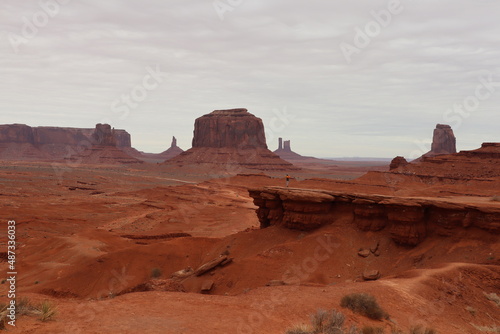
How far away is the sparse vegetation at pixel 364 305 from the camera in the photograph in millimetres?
9188

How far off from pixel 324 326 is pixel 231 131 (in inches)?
5130

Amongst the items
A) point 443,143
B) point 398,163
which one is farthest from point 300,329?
point 443,143

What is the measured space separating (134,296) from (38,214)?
29832 millimetres

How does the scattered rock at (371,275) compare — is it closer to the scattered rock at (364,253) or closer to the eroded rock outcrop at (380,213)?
the scattered rock at (364,253)

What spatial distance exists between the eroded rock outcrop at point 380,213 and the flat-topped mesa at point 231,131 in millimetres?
116597

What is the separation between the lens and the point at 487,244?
13.6m

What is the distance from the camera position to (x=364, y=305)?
932 cm

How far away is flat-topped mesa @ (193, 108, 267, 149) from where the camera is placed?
449 feet

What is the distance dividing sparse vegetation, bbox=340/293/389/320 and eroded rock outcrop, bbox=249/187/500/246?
6872mm

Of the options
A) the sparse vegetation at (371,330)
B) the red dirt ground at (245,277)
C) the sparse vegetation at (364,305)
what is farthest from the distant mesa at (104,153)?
the sparse vegetation at (371,330)

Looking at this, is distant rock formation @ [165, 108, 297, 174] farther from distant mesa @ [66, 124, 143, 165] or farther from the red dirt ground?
the red dirt ground

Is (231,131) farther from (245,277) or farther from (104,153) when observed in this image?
(245,277)

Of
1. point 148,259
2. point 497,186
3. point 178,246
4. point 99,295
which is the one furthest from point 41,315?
point 497,186

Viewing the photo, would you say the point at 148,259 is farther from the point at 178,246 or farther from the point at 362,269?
the point at 362,269
